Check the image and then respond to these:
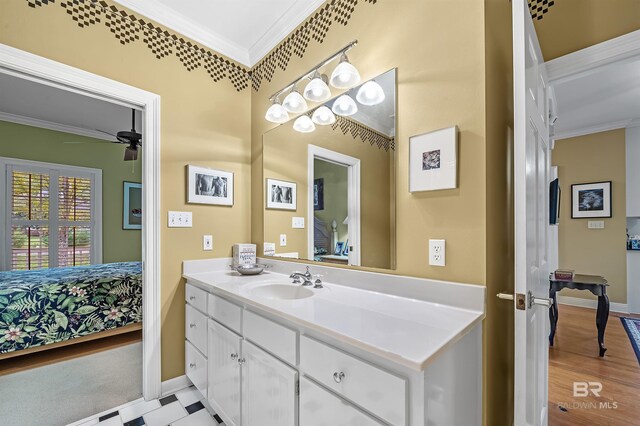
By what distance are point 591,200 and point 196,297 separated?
5.28 metres

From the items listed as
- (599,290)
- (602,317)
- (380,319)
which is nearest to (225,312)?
(380,319)

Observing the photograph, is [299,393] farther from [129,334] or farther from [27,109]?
[27,109]

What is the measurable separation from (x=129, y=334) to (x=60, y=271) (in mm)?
1118

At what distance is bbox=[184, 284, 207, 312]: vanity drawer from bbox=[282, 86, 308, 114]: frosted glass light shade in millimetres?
1355

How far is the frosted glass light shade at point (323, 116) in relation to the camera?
1814 mm

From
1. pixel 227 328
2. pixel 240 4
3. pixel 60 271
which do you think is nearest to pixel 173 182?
pixel 227 328

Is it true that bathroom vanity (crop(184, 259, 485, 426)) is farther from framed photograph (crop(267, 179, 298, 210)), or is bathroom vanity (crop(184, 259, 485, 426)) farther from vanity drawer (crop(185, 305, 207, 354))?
framed photograph (crop(267, 179, 298, 210))

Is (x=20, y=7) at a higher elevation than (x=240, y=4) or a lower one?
lower

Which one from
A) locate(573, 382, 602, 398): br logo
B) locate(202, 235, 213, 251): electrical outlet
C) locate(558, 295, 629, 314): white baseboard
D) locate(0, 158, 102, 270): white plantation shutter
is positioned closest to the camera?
locate(573, 382, 602, 398): br logo

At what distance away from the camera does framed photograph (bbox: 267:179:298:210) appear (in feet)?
6.93

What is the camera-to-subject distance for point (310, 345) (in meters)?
1.03

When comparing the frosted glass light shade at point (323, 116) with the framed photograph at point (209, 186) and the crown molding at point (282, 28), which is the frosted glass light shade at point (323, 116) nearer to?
the crown molding at point (282, 28)

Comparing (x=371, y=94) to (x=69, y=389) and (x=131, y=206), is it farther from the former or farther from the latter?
(x=131, y=206)

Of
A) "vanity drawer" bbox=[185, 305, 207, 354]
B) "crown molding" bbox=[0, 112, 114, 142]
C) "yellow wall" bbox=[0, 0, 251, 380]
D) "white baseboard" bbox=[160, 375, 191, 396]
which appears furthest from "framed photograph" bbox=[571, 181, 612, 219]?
"crown molding" bbox=[0, 112, 114, 142]
